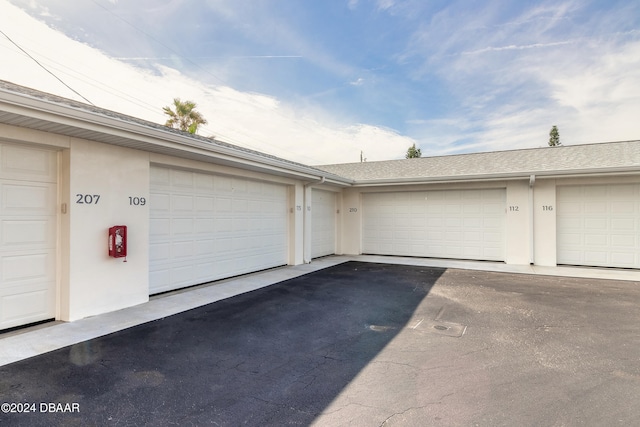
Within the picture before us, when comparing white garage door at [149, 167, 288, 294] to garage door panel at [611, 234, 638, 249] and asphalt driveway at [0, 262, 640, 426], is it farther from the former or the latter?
garage door panel at [611, 234, 638, 249]

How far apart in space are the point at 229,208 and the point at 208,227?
2.50 feet

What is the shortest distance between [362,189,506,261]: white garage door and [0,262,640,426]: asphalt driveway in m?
4.85

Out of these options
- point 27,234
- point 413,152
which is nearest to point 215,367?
point 27,234

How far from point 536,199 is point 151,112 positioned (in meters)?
19.7

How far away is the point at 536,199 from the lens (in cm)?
985

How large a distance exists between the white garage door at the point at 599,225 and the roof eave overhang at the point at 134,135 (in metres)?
8.21

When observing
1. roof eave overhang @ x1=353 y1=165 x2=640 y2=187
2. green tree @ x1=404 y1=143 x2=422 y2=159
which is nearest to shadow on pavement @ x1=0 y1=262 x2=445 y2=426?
roof eave overhang @ x1=353 y1=165 x2=640 y2=187

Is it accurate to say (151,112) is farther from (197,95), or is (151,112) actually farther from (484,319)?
(484,319)

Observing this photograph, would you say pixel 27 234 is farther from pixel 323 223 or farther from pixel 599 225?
pixel 599 225

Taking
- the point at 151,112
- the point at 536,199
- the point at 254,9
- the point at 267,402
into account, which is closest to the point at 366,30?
the point at 254,9

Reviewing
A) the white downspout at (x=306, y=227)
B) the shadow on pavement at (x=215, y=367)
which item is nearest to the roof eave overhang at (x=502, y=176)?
the white downspout at (x=306, y=227)

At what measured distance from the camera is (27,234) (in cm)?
448

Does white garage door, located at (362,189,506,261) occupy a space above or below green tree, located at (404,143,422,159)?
below

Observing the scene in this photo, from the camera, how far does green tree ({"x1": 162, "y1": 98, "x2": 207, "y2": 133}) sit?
1956 centimetres
